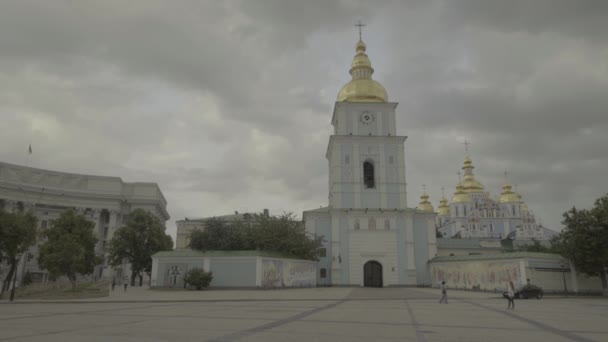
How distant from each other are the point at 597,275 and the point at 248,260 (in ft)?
94.5

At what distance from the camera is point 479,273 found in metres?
41.6

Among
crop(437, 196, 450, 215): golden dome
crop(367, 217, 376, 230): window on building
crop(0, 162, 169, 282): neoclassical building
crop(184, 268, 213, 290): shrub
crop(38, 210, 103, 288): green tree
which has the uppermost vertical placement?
crop(437, 196, 450, 215): golden dome

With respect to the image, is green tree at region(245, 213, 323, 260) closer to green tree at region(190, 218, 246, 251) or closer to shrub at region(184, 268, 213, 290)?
green tree at region(190, 218, 246, 251)

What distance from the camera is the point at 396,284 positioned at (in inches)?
1954

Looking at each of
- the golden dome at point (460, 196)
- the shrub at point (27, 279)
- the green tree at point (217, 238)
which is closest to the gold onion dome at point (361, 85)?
the green tree at point (217, 238)

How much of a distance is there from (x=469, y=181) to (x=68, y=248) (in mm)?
93988

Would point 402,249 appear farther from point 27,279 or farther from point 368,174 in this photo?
point 27,279

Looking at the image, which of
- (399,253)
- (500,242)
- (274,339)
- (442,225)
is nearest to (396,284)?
(399,253)

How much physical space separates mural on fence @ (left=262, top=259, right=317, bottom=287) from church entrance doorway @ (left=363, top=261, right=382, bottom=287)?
19.5 feet

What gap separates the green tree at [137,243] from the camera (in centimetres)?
5266

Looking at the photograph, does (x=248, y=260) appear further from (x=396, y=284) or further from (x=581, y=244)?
(x=581, y=244)

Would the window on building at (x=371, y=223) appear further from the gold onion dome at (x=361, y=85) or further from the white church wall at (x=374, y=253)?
the gold onion dome at (x=361, y=85)

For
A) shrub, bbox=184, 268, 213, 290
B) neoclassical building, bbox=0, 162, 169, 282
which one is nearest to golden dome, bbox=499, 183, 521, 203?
neoclassical building, bbox=0, 162, 169, 282

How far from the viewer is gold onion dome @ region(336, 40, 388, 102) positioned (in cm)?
5528
